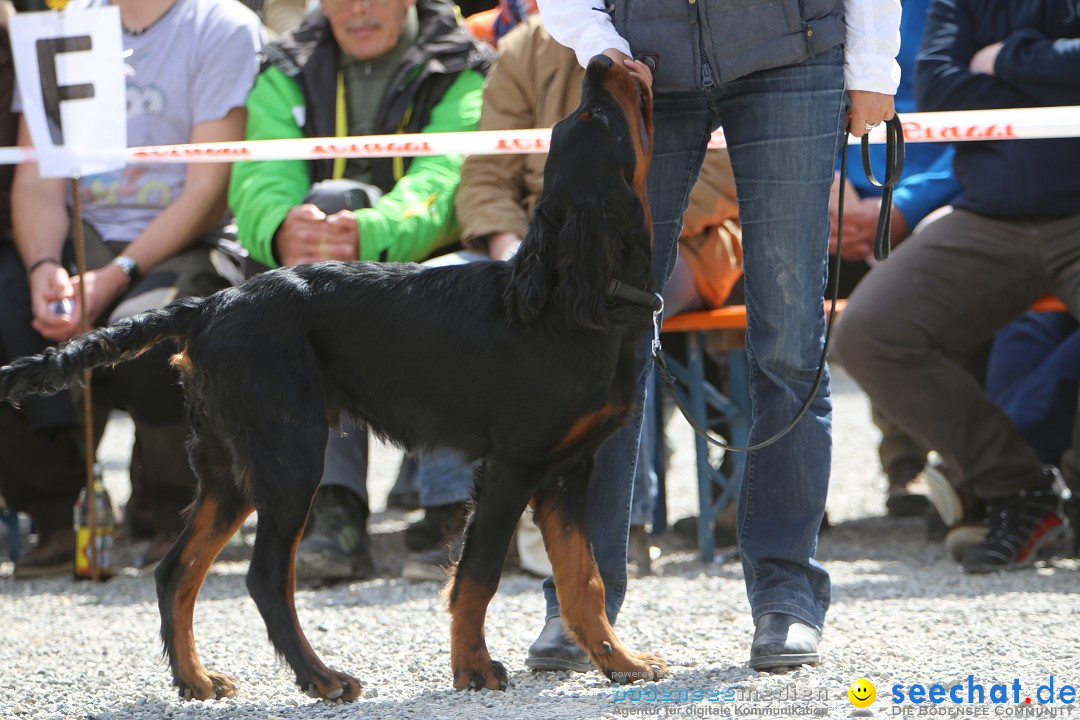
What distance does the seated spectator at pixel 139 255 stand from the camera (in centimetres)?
520

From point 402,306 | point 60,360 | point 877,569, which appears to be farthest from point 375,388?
point 877,569

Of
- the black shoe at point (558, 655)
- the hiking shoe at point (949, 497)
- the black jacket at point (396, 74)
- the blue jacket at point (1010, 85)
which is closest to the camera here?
the black shoe at point (558, 655)

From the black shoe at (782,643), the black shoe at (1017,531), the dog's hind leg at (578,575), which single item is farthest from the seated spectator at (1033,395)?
the dog's hind leg at (578,575)

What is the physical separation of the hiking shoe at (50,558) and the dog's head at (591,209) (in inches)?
121

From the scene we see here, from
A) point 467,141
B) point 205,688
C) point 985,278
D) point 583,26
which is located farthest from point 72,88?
point 985,278

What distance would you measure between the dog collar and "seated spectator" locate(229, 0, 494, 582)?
204 centimetres

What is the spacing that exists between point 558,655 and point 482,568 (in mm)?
402

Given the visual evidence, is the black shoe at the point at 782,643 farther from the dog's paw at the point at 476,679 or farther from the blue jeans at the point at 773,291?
the dog's paw at the point at 476,679

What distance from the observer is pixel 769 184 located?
10.5ft

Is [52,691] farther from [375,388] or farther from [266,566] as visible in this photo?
[375,388]

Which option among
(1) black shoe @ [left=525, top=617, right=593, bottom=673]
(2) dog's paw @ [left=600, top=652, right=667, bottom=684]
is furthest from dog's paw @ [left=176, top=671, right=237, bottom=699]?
(2) dog's paw @ [left=600, top=652, right=667, bottom=684]

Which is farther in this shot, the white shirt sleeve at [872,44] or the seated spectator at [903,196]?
the seated spectator at [903,196]

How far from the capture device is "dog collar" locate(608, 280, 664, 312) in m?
2.96

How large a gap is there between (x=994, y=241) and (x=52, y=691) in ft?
11.6
